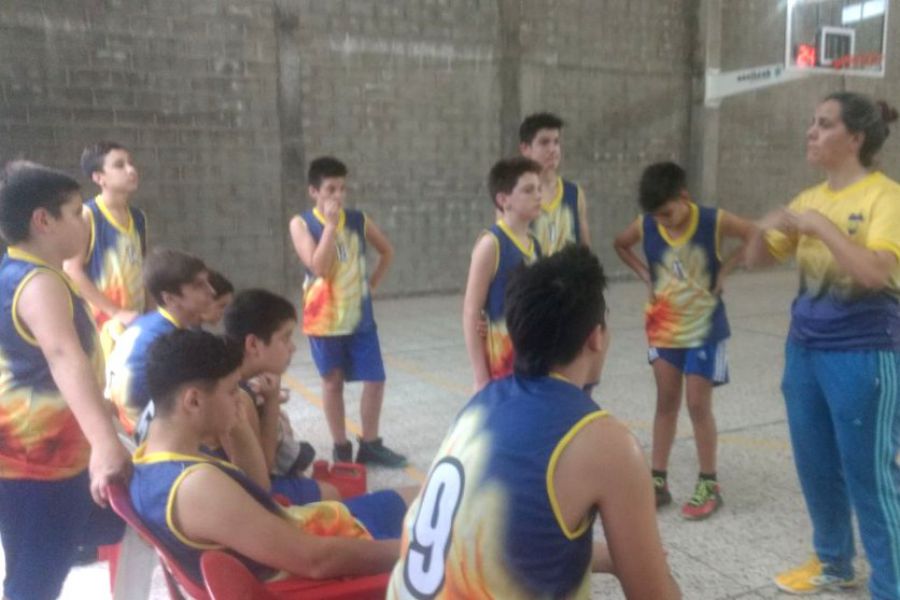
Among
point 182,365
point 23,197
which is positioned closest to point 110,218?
point 23,197

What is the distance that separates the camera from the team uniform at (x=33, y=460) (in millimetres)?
2158

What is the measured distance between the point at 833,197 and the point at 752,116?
1005 centimetres

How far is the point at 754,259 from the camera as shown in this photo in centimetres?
286

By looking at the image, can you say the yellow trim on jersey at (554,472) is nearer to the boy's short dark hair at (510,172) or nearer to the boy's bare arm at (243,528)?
the boy's bare arm at (243,528)

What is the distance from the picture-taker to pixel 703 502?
11.2ft

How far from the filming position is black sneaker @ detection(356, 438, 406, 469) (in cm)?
417

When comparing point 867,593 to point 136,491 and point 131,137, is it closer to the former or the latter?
point 136,491

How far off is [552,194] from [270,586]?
89.5 inches

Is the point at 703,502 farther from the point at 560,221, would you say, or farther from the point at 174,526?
the point at 174,526

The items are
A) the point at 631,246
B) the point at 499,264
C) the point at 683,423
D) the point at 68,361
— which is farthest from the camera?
the point at 683,423

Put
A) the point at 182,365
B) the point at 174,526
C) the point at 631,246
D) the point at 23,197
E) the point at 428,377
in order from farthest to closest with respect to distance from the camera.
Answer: the point at 428,377 < the point at 631,246 < the point at 23,197 < the point at 182,365 < the point at 174,526

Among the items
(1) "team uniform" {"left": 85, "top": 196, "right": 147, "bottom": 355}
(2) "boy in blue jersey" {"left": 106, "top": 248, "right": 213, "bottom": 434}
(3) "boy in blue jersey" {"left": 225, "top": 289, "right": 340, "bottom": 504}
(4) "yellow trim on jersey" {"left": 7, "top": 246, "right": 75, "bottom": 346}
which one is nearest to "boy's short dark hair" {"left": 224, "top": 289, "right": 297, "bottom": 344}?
(3) "boy in blue jersey" {"left": 225, "top": 289, "right": 340, "bottom": 504}

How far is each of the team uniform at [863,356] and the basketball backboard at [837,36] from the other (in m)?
10.3

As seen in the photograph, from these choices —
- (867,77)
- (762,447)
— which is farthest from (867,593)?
(867,77)
